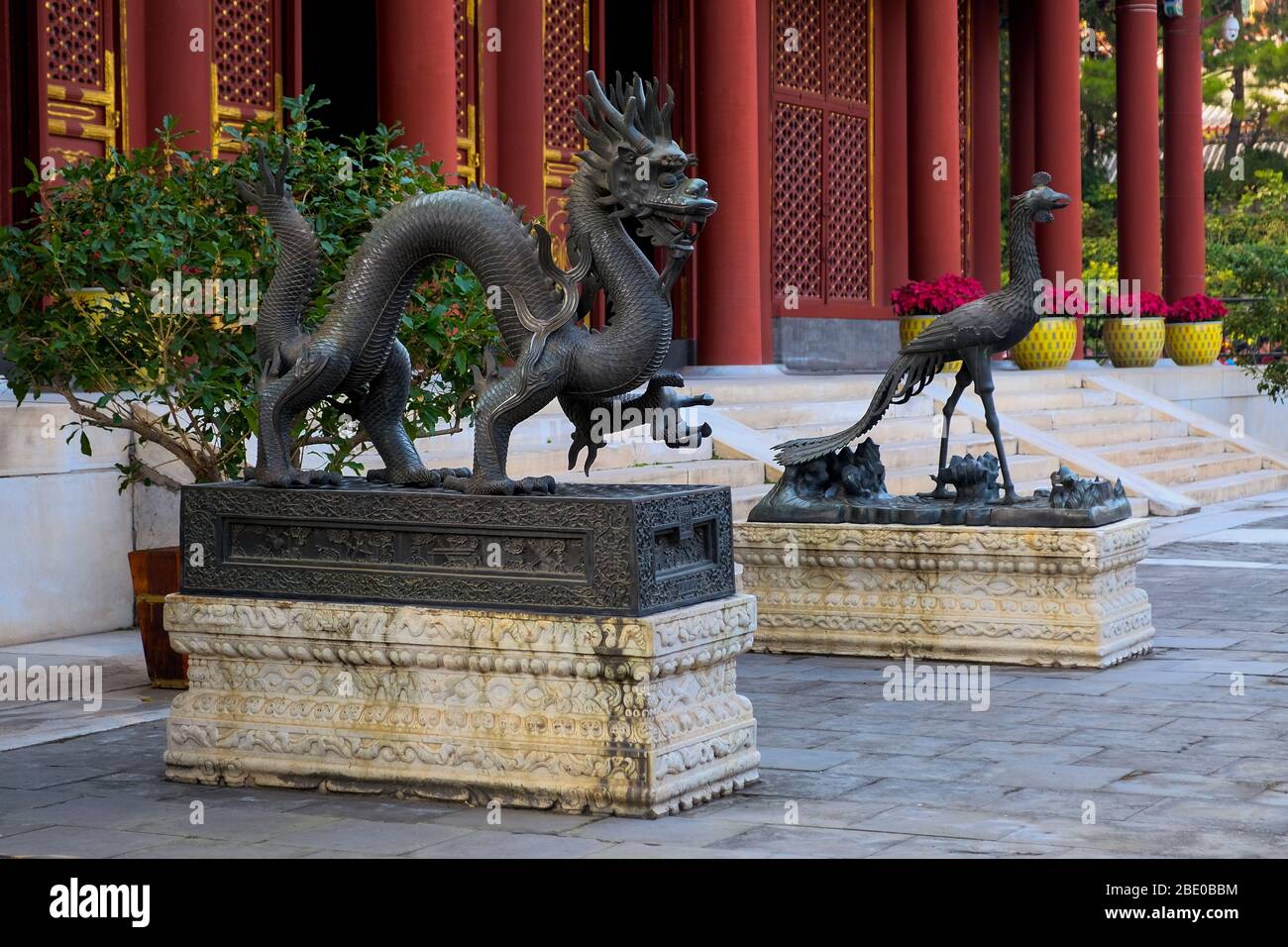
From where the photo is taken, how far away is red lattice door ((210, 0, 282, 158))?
1288 cm

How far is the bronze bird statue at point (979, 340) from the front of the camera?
27.1 ft

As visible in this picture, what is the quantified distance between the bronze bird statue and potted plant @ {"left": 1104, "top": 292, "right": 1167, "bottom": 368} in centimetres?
1190

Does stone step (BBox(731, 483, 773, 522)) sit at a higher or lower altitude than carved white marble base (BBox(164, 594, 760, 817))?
higher

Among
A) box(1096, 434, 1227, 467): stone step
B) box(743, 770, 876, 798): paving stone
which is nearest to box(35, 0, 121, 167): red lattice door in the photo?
box(743, 770, 876, 798): paving stone

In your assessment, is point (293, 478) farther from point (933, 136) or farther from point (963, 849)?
point (933, 136)

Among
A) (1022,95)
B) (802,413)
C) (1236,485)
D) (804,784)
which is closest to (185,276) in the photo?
(804,784)

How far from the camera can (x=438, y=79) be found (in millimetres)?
12125

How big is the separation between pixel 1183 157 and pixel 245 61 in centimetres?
1317

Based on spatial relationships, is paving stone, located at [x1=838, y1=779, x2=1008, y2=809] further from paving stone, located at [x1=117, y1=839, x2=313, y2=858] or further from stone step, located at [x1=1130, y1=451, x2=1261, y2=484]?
stone step, located at [x1=1130, y1=451, x2=1261, y2=484]

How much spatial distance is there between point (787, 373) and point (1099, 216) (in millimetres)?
19712

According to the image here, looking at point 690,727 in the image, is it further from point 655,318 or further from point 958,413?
point 958,413

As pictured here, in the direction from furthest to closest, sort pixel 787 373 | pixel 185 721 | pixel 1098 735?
pixel 787 373 → pixel 1098 735 → pixel 185 721

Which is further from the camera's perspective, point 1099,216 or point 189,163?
point 1099,216
